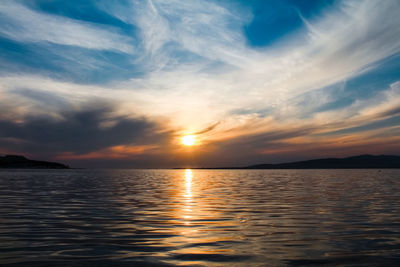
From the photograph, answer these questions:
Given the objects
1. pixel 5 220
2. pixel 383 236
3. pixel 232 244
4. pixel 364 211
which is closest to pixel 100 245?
pixel 232 244

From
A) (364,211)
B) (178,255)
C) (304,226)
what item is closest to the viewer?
(178,255)

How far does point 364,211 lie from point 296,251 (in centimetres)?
1164

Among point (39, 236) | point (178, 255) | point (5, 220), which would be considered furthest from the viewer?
point (5, 220)

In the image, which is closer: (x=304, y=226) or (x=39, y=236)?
(x=39, y=236)

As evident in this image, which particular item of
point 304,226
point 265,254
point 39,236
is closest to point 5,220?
point 39,236

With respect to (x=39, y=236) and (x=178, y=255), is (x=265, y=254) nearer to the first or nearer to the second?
(x=178, y=255)

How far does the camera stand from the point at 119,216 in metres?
17.1

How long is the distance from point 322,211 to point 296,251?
10331mm

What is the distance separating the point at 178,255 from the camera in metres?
9.13

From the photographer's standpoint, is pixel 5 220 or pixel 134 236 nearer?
pixel 134 236

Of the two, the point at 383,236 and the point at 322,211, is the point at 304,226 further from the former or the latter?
the point at 322,211

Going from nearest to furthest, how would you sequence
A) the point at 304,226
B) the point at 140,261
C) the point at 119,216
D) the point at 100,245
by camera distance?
1. the point at 140,261
2. the point at 100,245
3. the point at 304,226
4. the point at 119,216

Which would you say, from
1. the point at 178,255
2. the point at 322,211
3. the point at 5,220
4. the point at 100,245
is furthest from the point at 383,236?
the point at 5,220

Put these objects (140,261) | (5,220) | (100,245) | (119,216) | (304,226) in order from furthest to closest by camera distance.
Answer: (119,216)
(5,220)
(304,226)
(100,245)
(140,261)
